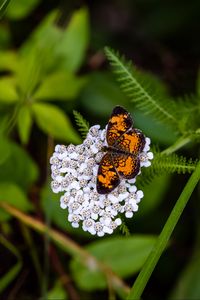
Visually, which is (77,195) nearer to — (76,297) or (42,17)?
(76,297)

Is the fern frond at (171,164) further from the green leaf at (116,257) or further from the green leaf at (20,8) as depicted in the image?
the green leaf at (20,8)

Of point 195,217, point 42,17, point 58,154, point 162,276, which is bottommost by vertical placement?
point 162,276

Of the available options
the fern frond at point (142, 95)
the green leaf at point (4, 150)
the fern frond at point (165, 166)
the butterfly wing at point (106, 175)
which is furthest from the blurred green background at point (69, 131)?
the butterfly wing at point (106, 175)

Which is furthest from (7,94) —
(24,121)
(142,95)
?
(142,95)

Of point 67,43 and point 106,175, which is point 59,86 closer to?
point 67,43

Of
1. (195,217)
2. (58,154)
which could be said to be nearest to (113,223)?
(58,154)
